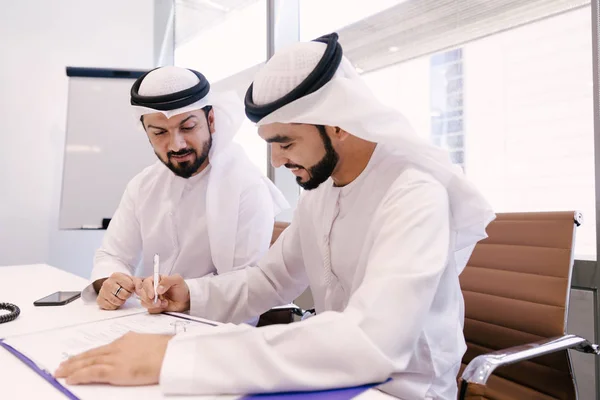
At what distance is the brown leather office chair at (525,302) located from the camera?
1.39 meters

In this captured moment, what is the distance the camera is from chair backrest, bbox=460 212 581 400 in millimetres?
1407

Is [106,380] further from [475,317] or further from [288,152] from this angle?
[475,317]

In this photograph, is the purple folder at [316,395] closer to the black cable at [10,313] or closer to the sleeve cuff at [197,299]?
the sleeve cuff at [197,299]

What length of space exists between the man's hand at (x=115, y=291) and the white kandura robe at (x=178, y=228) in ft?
1.83

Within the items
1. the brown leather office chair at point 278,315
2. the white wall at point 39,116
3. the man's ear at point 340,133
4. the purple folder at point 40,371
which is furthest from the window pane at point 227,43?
the purple folder at point 40,371

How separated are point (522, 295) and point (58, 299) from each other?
1596 millimetres

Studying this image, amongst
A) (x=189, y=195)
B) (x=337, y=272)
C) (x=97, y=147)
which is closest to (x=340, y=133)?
(x=337, y=272)

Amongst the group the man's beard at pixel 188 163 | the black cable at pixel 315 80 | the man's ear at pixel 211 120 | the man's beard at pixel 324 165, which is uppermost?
the man's ear at pixel 211 120

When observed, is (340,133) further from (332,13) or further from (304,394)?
(332,13)

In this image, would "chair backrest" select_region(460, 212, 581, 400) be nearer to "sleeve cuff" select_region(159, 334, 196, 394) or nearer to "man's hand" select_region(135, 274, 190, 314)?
"man's hand" select_region(135, 274, 190, 314)

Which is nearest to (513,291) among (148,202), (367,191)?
(367,191)

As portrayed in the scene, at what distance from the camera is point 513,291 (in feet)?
5.03

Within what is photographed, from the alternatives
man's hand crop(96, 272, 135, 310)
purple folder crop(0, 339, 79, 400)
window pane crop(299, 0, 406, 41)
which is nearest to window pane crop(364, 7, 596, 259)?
window pane crop(299, 0, 406, 41)

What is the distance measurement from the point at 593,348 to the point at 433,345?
52 centimetres
